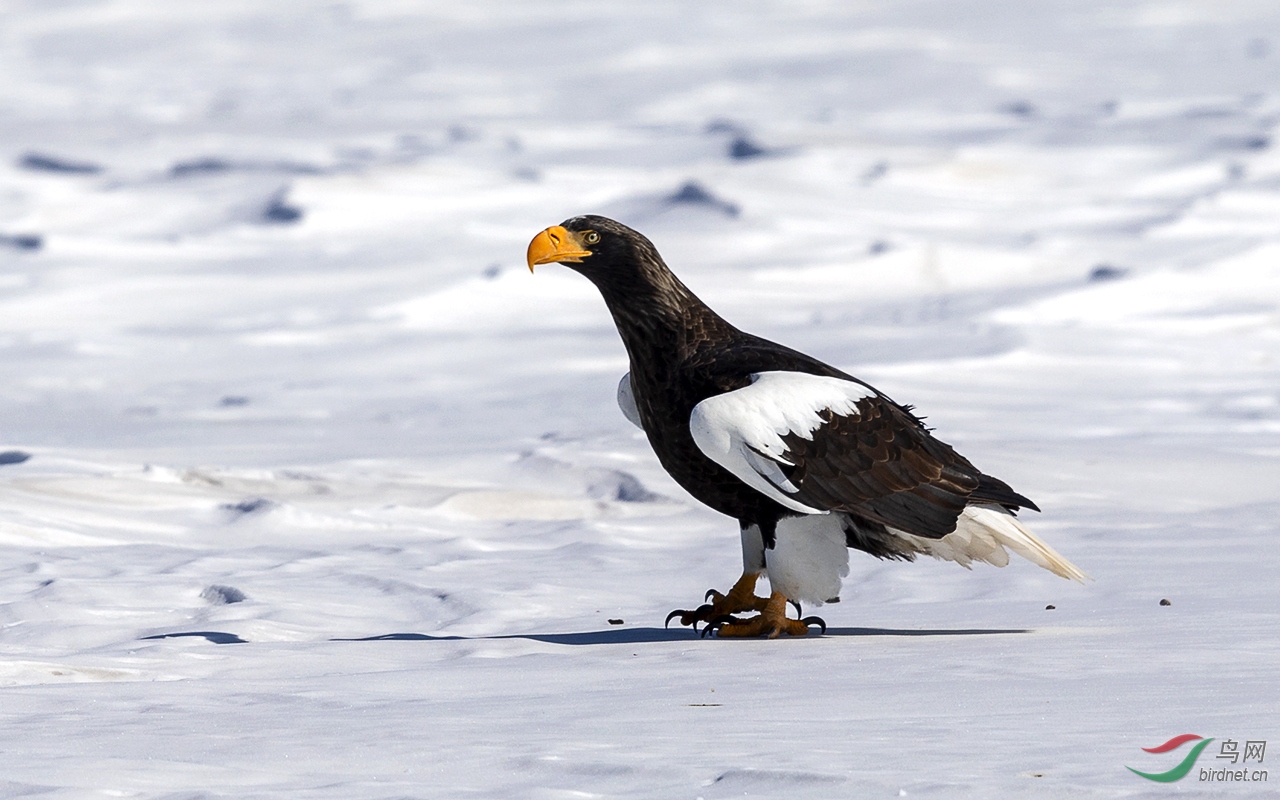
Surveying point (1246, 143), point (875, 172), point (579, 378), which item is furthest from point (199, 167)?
point (1246, 143)

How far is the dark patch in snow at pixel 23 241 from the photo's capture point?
15.8 m

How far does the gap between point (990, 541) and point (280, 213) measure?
1296 cm

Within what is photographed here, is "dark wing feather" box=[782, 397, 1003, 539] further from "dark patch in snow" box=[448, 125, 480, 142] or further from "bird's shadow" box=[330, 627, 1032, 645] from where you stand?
"dark patch in snow" box=[448, 125, 480, 142]

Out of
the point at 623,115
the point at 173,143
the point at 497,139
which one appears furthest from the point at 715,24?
the point at 173,143

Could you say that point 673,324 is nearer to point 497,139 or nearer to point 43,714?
point 43,714

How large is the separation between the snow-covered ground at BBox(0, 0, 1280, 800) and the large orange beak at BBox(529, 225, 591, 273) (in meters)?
0.97

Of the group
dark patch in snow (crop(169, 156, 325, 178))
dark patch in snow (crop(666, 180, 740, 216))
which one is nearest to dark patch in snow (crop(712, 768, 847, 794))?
dark patch in snow (crop(666, 180, 740, 216))

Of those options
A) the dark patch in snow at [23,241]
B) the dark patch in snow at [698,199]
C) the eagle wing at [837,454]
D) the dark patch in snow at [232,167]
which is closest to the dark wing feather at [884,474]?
the eagle wing at [837,454]

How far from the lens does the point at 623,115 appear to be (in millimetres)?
21797

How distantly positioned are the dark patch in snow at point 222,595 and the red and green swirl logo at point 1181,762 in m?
2.97

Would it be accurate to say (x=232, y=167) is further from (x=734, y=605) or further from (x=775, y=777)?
(x=775, y=777)

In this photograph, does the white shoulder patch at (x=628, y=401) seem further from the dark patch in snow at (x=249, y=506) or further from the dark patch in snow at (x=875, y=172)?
the dark patch in snow at (x=875, y=172)

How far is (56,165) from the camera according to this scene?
18141 mm

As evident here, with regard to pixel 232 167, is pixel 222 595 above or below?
below
